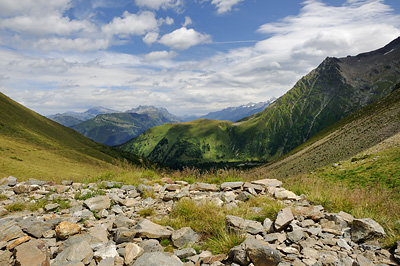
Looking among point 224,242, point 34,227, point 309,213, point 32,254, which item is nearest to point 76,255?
point 32,254

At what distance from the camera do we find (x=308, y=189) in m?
9.54

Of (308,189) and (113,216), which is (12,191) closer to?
(113,216)

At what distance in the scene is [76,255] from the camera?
5.05m

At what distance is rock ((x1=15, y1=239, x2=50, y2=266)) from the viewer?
16.0ft

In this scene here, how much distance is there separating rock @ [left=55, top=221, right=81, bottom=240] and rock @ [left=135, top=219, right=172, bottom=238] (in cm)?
189

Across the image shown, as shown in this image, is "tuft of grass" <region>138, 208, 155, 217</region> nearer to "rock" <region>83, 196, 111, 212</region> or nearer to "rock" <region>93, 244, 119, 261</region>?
"rock" <region>83, 196, 111, 212</region>

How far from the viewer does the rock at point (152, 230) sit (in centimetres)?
613

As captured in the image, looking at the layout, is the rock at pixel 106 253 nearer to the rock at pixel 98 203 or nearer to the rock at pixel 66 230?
the rock at pixel 66 230

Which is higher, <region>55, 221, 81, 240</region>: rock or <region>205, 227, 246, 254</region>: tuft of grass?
<region>55, 221, 81, 240</region>: rock

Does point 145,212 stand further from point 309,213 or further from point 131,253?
point 309,213

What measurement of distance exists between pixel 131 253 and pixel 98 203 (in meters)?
4.57

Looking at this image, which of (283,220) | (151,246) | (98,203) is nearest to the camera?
(151,246)

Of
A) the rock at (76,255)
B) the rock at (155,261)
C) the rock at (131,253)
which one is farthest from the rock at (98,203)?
the rock at (155,261)

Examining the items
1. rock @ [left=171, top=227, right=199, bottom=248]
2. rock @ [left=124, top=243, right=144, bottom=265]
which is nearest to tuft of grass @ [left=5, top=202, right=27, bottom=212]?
rock @ [left=124, top=243, right=144, bottom=265]
